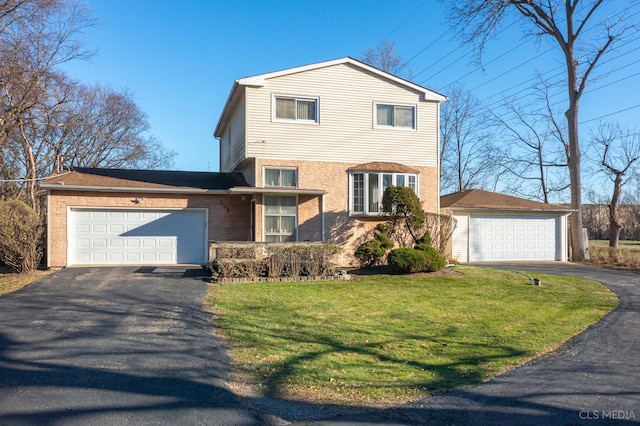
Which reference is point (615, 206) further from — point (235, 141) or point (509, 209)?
point (235, 141)

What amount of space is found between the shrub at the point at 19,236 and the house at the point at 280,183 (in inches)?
28.3

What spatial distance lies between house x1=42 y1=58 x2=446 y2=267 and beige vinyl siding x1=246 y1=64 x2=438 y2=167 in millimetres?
37

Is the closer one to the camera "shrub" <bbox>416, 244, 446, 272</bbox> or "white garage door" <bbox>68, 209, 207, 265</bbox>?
"shrub" <bbox>416, 244, 446, 272</bbox>

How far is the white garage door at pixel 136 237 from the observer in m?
15.1

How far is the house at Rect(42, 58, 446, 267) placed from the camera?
15164 mm

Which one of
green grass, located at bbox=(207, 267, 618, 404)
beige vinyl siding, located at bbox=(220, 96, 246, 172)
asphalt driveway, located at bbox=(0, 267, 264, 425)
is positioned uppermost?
beige vinyl siding, located at bbox=(220, 96, 246, 172)

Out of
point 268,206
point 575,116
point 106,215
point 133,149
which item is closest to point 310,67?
point 268,206

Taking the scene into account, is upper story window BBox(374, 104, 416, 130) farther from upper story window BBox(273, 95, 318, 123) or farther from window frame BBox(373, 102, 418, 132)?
upper story window BBox(273, 95, 318, 123)

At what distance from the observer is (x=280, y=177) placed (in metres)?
15.8

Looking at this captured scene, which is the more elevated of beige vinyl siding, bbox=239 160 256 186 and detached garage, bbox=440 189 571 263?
beige vinyl siding, bbox=239 160 256 186

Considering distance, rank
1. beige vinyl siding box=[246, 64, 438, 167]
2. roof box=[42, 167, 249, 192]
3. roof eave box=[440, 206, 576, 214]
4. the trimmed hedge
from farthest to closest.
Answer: roof eave box=[440, 206, 576, 214] → beige vinyl siding box=[246, 64, 438, 167] → roof box=[42, 167, 249, 192] → the trimmed hedge

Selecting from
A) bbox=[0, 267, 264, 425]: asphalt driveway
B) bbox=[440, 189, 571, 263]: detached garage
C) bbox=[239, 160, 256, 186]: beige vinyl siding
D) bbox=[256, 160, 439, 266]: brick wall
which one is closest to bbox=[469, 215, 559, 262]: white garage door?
bbox=[440, 189, 571, 263]: detached garage

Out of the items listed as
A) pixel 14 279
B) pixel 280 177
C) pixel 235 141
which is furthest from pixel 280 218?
pixel 14 279

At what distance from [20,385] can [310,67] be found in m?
13.7
